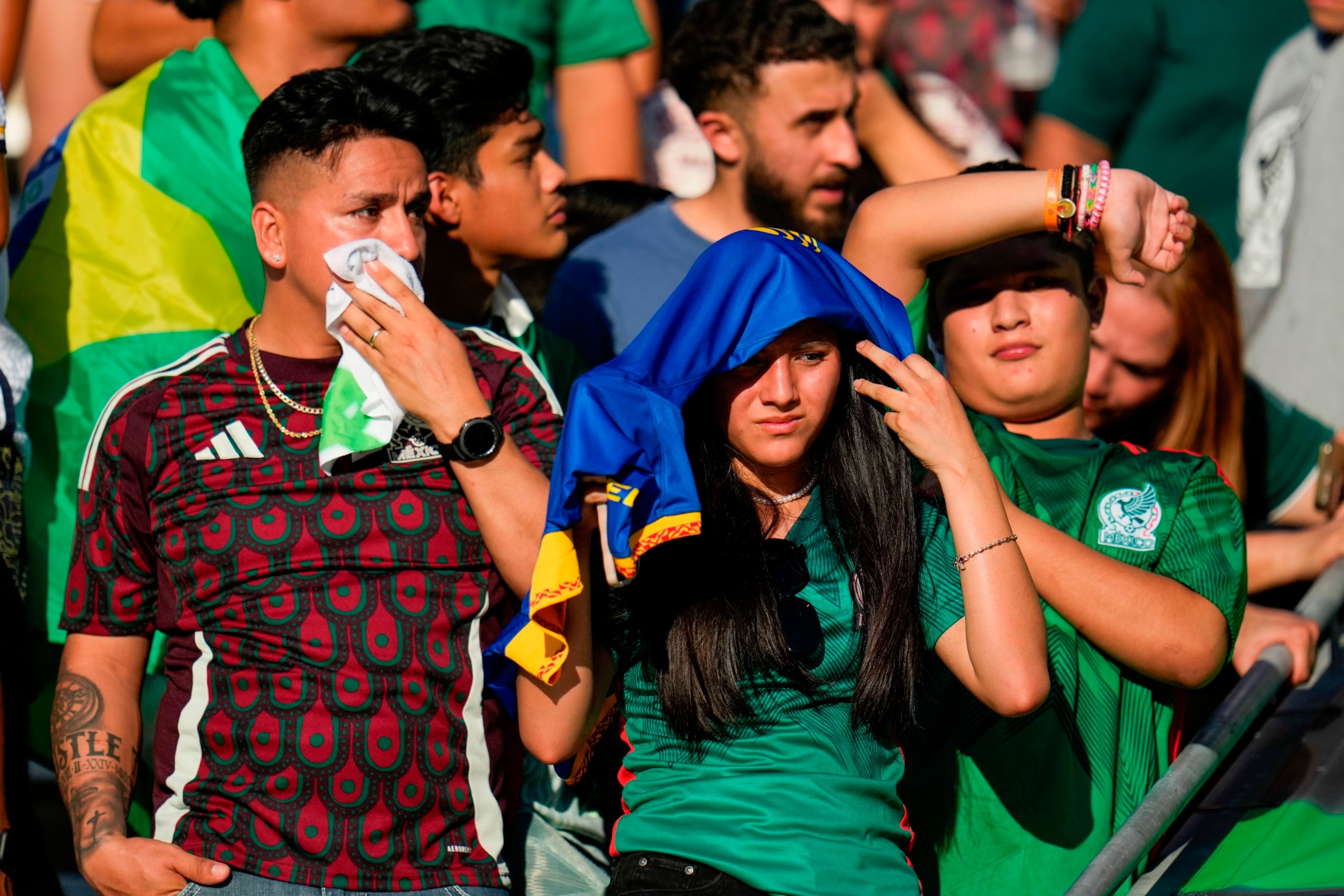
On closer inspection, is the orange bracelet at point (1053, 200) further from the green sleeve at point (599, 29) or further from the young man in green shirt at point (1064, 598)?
the green sleeve at point (599, 29)

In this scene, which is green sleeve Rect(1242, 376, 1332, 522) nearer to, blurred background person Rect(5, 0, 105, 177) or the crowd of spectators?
the crowd of spectators

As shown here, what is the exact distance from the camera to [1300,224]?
4453mm

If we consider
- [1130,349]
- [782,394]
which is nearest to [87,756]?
[782,394]

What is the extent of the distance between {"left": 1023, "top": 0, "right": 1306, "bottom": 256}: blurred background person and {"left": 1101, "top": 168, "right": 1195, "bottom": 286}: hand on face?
2.21m

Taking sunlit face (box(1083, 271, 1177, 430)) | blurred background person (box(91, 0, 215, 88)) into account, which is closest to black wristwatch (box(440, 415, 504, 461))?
sunlit face (box(1083, 271, 1177, 430))

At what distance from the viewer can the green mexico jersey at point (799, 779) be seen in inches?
90.5

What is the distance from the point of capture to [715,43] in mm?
4414

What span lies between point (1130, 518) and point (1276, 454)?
1419 millimetres

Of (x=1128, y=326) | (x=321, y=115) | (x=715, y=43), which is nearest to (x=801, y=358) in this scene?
(x=321, y=115)

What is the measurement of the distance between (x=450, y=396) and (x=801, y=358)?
638 mm

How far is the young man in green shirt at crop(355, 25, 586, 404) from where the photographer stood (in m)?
3.53

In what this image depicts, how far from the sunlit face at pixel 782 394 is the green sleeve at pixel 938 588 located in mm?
293

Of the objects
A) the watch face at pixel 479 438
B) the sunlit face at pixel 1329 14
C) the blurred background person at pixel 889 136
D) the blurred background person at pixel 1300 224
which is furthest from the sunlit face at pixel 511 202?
the sunlit face at pixel 1329 14

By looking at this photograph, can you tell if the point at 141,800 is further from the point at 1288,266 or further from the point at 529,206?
the point at 1288,266
